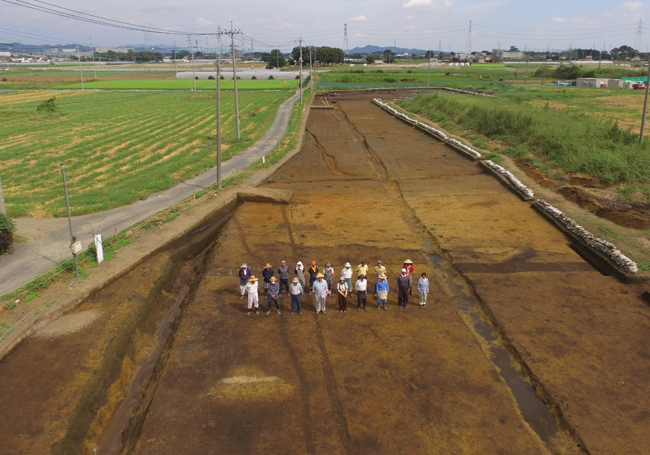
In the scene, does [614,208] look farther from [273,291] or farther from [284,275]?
[273,291]

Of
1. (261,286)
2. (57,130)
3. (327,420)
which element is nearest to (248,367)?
(327,420)

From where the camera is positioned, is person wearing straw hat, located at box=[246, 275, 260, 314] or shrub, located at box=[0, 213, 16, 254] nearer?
person wearing straw hat, located at box=[246, 275, 260, 314]

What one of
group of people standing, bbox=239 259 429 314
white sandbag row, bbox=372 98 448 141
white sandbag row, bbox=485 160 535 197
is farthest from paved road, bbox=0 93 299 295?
white sandbag row, bbox=372 98 448 141

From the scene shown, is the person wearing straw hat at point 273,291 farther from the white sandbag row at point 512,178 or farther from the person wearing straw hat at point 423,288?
the white sandbag row at point 512,178

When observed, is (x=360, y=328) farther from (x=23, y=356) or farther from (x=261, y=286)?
(x=23, y=356)

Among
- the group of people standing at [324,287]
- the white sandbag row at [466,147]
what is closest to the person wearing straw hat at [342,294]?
the group of people standing at [324,287]

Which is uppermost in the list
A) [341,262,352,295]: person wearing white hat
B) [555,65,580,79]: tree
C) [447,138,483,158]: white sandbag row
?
[555,65,580,79]: tree

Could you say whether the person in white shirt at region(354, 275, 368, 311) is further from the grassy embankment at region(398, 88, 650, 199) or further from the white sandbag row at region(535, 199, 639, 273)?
the grassy embankment at region(398, 88, 650, 199)
